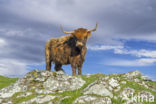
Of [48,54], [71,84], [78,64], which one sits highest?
[48,54]

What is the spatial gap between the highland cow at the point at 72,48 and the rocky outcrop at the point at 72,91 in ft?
19.4

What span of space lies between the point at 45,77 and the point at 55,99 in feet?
9.12

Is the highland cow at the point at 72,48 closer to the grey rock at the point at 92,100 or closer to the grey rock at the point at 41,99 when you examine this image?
the grey rock at the point at 41,99

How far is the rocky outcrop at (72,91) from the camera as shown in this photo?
9.46 m

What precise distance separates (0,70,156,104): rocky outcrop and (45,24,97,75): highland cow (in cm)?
592

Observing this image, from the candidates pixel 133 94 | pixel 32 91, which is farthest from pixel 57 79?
pixel 133 94

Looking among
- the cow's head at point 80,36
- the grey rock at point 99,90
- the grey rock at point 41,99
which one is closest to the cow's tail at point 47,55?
the cow's head at point 80,36

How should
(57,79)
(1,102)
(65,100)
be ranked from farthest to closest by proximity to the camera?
(57,79), (1,102), (65,100)

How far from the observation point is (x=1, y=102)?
11219 mm

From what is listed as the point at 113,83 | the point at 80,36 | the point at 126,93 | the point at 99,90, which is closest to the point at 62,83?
the point at 99,90

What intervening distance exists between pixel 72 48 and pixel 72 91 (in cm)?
832

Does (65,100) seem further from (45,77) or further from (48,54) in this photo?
(48,54)

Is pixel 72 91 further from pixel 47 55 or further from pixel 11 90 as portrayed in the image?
pixel 47 55

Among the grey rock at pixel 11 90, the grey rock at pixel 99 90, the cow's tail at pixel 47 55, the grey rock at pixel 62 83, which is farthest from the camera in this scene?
the cow's tail at pixel 47 55
